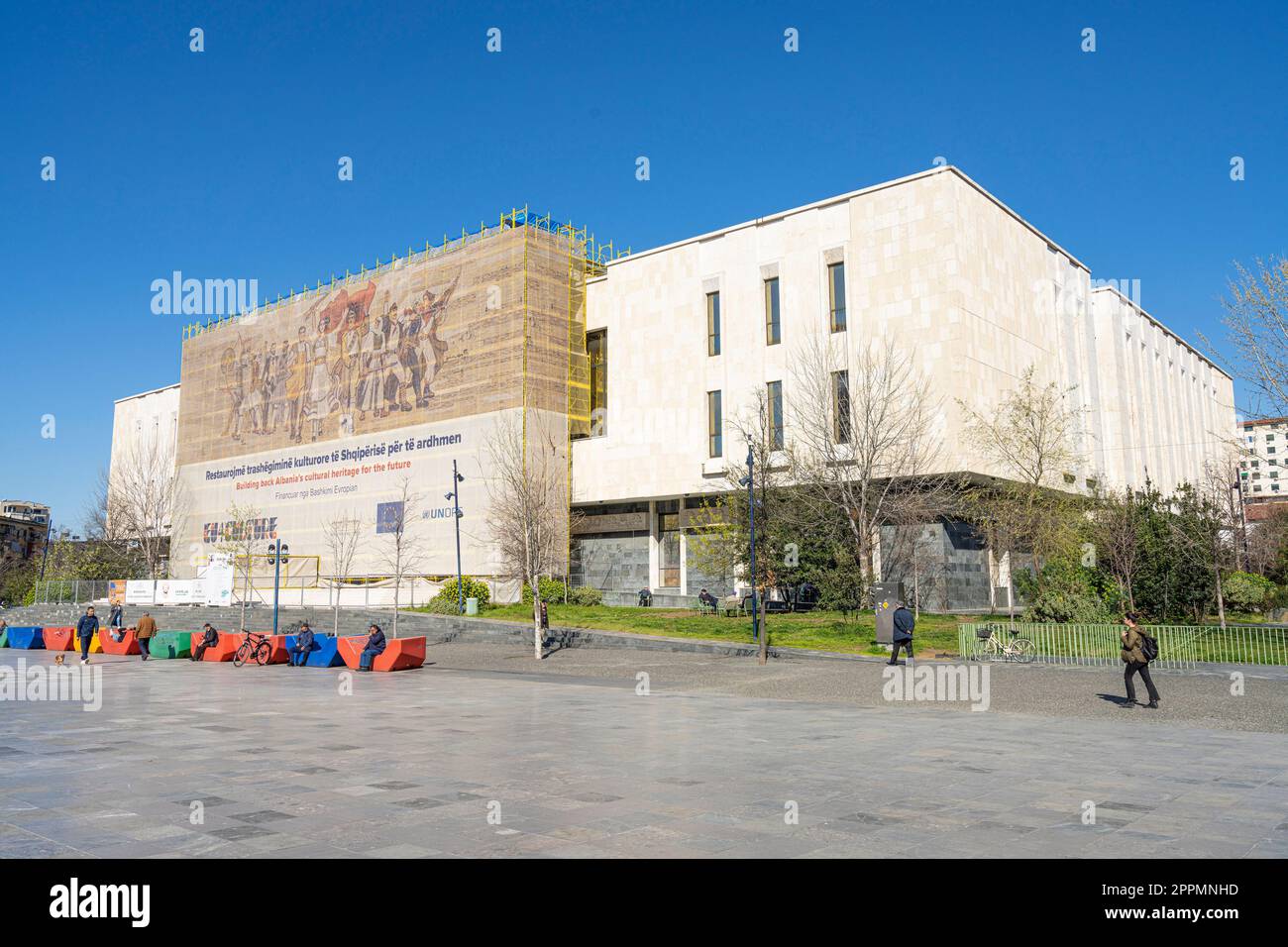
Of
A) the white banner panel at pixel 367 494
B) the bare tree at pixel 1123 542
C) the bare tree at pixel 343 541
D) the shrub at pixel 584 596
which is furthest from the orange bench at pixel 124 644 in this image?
the bare tree at pixel 1123 542

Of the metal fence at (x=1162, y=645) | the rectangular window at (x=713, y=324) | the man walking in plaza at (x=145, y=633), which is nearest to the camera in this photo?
the metal fence at (x=1162, y=645)

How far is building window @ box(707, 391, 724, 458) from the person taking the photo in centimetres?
4574

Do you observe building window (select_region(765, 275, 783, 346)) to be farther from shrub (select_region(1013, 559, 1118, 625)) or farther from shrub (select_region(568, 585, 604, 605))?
shrub (select_region(1013, 559, 1118, 625))

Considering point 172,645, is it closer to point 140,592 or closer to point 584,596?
point 584,596

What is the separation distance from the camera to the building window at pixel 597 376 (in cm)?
5244

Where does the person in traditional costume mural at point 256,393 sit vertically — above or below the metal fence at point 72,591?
above

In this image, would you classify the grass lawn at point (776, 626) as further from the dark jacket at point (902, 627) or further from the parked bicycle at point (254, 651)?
the parked bicycle at point (254, 651)

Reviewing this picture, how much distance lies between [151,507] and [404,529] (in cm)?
2900

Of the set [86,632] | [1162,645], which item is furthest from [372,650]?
[1162,645]

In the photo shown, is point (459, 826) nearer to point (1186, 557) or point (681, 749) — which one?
point (681, 749)

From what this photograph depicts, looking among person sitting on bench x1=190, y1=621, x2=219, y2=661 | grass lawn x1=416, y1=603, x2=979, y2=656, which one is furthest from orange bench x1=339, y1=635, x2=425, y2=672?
grass lawn x1=416, y1=603, x2=979, y2=656

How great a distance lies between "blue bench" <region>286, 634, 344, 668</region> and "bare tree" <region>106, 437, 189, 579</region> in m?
42.8

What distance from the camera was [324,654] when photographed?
29406mm

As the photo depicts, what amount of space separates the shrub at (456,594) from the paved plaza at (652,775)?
23.0 metres
